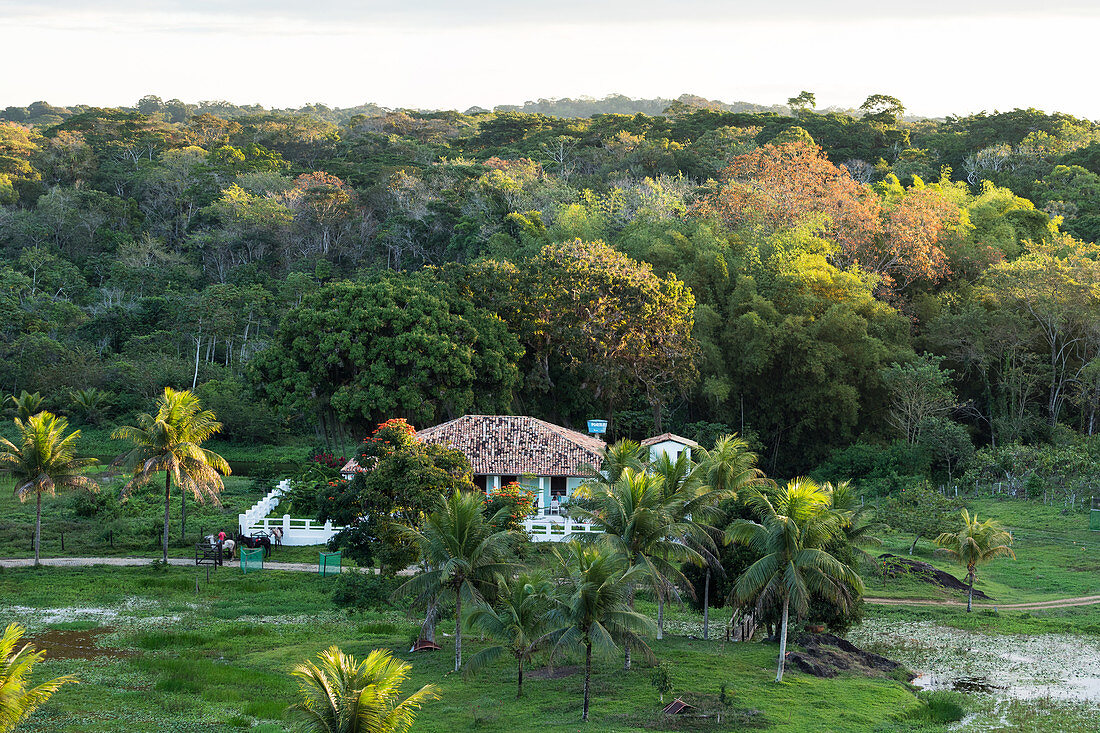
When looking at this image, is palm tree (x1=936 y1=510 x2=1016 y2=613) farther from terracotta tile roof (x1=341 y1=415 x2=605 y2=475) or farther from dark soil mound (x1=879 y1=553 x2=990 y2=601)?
terracotta tile roof (x1=341 y1=415 x2=605 y2=475)

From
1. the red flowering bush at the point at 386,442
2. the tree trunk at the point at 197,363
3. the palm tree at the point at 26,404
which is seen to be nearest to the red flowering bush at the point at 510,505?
the red flowering bush at the point at 386,442

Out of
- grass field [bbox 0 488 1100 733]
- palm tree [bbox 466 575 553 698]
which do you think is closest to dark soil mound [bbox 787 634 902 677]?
grass field [bbox 0 488 1100 733]

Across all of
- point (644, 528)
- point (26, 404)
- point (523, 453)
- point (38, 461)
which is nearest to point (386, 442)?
point (644, 528)

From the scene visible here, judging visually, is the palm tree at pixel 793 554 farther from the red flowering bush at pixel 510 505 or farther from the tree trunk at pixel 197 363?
the tree trunk at pixel 197 363

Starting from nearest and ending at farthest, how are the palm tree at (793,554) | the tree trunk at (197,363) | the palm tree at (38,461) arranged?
the palm tree at (793,554) → the palm tree at (38,461) → the tree trunk at (197,363)

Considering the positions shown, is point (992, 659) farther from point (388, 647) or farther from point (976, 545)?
point (388, 647)

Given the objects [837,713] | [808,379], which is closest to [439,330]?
[808,379]
